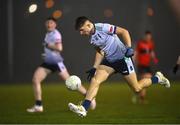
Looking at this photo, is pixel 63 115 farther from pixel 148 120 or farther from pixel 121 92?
pixel 121 92

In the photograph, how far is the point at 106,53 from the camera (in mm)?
13719

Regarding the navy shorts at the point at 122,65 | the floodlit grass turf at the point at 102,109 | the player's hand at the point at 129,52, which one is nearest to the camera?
the player's hand at the point at 129,52

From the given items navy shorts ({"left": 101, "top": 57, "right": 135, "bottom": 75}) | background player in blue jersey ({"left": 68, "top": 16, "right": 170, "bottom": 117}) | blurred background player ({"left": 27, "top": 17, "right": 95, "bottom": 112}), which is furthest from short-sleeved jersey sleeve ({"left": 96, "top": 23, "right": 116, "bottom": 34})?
blurred background player ({"left": 27, "top": 17, "right": 95, "bottom": 112})

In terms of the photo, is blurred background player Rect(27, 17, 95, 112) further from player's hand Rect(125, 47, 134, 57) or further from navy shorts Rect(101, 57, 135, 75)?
player's hand Rect(125, 47, 134, 57)

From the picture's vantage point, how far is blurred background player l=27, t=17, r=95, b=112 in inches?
656

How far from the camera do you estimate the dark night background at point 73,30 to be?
31.4 meters

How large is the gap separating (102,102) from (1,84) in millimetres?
11342

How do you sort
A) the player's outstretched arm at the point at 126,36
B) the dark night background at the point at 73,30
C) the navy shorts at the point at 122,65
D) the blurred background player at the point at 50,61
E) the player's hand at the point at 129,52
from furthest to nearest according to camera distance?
the dark night background at the point at 73,30
the blurred background player at the point at 50,61
the navy shorts at the point at 122,65
the player's outstretched arm at the point at 126,36
the player's hand at the point at 129,52

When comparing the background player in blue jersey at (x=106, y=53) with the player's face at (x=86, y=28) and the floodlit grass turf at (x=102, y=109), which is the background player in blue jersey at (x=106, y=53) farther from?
the floodlit grass turf at (x=102, y=109)

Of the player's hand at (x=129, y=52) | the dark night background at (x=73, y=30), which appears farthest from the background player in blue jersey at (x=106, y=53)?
the dark night background at (x=73, y=30)

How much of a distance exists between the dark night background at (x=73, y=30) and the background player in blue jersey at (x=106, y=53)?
17.4m

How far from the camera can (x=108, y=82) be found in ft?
104

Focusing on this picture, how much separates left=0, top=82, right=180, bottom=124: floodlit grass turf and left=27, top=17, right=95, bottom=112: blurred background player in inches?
16.8

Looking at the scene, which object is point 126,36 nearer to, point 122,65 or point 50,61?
point 122,65
